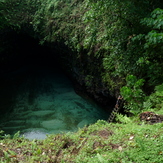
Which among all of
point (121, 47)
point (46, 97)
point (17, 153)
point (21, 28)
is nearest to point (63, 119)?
point (46, 97)

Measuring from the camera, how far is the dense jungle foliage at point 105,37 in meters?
5.35

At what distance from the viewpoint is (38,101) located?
11.0m

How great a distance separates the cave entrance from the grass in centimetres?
325

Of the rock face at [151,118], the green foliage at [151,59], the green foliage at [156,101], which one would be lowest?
the rock face at [151,118]

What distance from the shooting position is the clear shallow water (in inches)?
332

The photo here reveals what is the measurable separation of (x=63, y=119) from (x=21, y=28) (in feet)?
30.1

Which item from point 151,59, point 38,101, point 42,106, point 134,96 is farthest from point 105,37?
point 38,101

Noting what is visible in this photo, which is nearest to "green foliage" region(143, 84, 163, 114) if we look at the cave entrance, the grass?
the grass

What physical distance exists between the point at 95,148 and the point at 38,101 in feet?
27.2

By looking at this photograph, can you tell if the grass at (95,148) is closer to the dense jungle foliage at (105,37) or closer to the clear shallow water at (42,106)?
the dense jungle foliage at (105,37)

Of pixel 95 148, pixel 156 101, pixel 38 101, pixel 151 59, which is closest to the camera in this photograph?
pixel 95 148

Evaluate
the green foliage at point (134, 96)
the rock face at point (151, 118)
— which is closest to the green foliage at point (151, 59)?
the green foliage at point (134, 96)

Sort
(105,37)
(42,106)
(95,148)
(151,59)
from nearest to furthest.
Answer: (95,148) < (151,59) < (105,37) < (42,106)

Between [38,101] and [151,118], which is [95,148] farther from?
[38,101]
